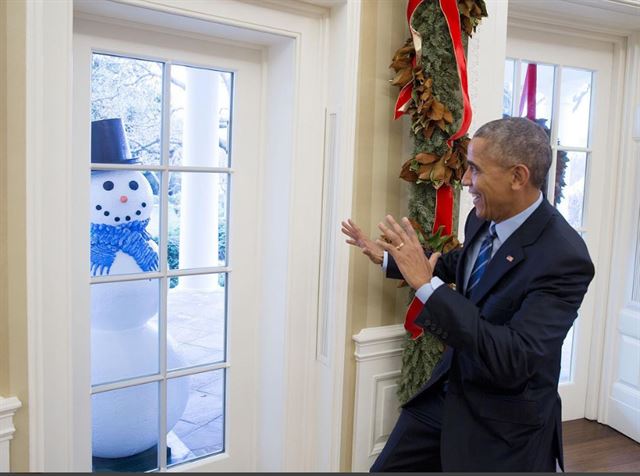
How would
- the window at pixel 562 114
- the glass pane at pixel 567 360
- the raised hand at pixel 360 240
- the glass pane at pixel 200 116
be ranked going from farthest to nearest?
the glass pane at pixel 567 360
the window at pixel 562 114
the glass pane at pixel 200 116
the raised hand at pixel 360 240

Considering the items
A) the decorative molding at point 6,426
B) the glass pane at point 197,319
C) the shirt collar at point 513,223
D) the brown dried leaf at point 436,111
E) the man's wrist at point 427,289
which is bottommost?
the decorative molding at point 6,426

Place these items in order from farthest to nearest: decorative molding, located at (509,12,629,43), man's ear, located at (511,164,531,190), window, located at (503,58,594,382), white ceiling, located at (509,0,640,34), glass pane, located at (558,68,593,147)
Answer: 1. glass pane, located at (558,68,593,147)
2. window, located at (503,58,594,382)
3. decorative molding, located at (509,12,629,43)
4. white ceiling, located at (509,0,640,34)
5. man's ear, located at (511,164,531,190)

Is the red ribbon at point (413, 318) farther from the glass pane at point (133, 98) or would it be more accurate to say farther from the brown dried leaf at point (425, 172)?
the glass pane at point (133, 98)

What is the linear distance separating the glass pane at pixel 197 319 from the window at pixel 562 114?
171 cm

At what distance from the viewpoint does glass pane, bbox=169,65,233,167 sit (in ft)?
7.07

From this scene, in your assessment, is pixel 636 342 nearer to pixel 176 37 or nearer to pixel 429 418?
pixel 429 418

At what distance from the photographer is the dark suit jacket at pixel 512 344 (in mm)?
1477

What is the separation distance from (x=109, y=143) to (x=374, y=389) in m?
1.32

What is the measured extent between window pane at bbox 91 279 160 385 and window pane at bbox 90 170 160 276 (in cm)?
7

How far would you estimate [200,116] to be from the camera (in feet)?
7.25

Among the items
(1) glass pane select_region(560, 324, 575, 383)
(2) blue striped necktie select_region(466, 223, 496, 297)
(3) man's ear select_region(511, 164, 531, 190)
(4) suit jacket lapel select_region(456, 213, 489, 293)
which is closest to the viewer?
(3) man's ear select_region(511, 164, 531, 190)

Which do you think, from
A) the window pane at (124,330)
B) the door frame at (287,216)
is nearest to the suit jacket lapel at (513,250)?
the door frame at (287,216)

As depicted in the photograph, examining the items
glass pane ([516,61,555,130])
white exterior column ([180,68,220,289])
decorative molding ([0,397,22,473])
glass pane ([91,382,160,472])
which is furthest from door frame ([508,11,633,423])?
decorative molding ([0,397,22,473])

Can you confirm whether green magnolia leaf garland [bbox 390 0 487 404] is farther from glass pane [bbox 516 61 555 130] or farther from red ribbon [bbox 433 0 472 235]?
glass pane [bbox 516 61 555 130]
